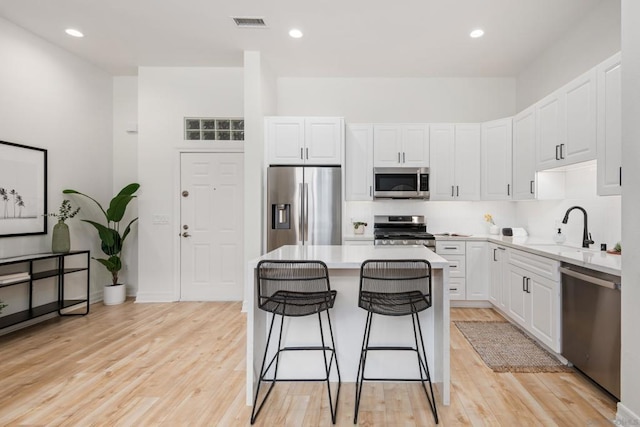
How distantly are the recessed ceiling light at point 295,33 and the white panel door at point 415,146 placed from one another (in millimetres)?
1810

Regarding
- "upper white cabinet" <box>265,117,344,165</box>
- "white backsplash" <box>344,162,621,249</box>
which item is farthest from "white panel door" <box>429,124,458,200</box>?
"upper white cabinet" <box>265,117,344,165</box>

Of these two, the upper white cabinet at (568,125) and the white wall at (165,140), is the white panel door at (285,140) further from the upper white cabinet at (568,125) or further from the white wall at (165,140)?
the upper white cabinet at (568,125)

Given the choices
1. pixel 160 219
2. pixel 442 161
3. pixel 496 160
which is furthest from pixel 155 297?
pixel 496 160

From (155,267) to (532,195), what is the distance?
4.91 metres

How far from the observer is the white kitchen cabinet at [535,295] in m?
2.73

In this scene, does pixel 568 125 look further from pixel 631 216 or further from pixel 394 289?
pixel 394 289

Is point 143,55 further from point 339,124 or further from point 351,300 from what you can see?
point 351,300

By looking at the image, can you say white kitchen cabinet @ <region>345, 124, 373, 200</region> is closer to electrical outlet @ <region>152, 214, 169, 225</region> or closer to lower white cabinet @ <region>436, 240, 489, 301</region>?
lower white cabinet @ <region>436, 240, 489, 301</region>

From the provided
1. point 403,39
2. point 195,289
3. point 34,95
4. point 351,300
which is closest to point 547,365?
point 351,300

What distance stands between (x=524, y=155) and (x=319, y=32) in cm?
274

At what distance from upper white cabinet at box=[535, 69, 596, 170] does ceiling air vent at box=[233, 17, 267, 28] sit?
3032mm

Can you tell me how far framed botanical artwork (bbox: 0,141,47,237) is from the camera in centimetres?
353

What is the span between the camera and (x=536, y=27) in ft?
11.8

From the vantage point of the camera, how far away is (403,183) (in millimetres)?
4578
